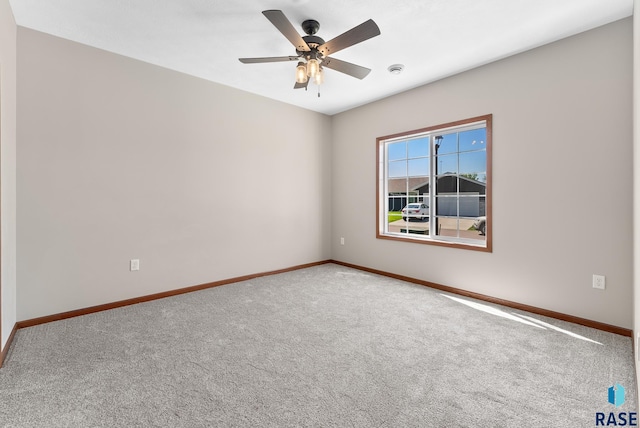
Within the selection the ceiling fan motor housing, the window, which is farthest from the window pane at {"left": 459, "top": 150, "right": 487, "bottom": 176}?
the ceiling fan motor housing

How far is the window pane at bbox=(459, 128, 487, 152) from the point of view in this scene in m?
3.46

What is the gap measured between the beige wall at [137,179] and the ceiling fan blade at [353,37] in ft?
6.54

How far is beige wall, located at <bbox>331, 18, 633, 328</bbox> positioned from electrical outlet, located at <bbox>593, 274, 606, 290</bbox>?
0.04m

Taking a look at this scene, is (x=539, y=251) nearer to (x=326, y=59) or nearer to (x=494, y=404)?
(x=494, y=404)

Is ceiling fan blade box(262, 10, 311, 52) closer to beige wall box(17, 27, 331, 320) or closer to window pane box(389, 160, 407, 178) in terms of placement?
beige wall box(17, 27, 331, 320)

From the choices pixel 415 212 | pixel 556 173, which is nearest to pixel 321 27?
pixel 556 173

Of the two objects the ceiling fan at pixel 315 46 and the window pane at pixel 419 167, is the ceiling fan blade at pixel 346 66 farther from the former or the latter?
the window pane at pixel 419 167

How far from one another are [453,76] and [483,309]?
2677 mm

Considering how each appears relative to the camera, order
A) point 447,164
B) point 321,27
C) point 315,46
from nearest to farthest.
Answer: point 315,46, point 321,27, point 447,164

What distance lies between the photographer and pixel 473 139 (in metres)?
3.55

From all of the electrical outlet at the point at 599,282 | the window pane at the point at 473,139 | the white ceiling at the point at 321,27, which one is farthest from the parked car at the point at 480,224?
the white ceiling at the point at 321,27

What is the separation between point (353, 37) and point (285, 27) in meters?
0.50

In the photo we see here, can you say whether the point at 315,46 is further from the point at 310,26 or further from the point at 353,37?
the point at 353,37

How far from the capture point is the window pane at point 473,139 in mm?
3461
